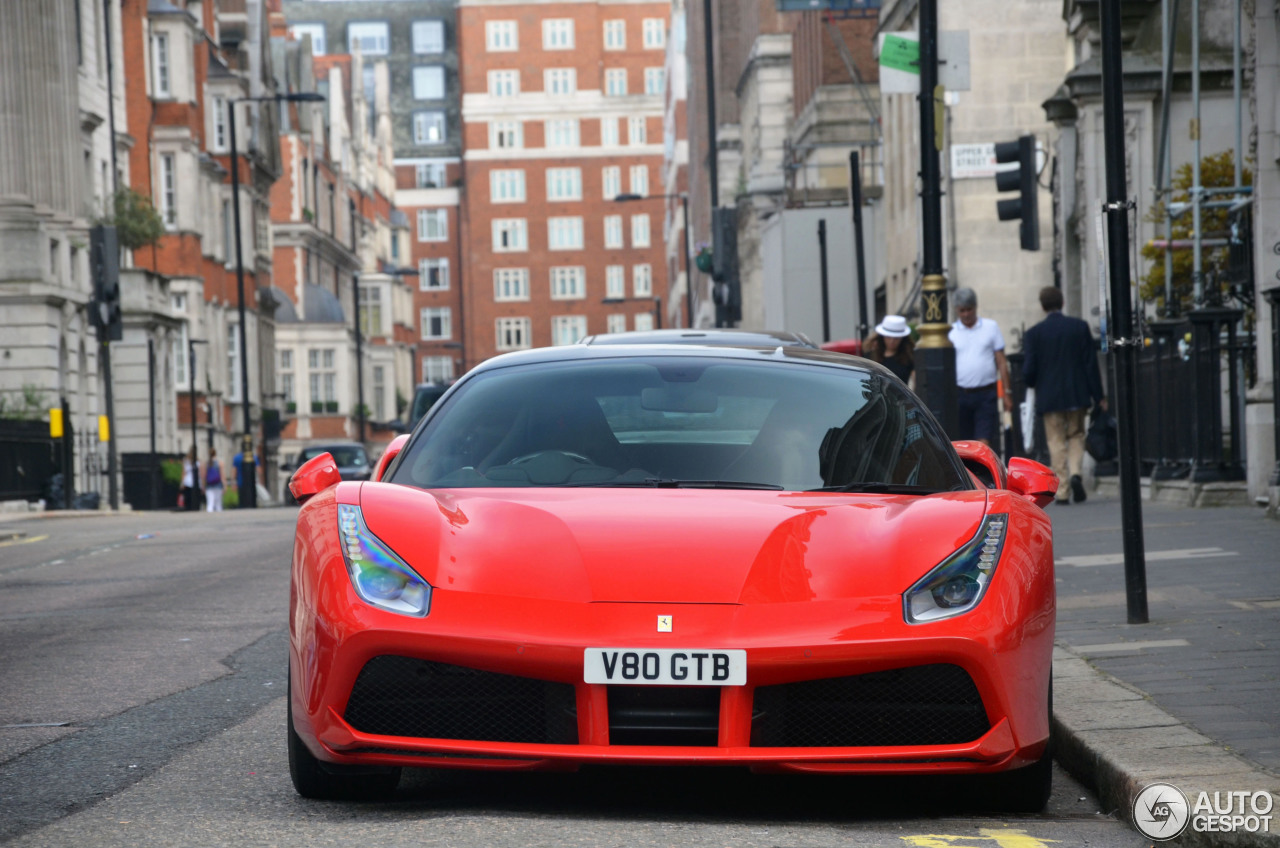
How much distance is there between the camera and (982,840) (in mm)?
4543

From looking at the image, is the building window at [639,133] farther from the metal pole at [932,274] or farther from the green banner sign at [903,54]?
the metal pole at [932,274]

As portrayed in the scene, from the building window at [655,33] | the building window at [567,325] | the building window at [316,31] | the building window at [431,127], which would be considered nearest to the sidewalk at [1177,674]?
the building window at [567,325]

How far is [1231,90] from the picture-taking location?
22.7 meters

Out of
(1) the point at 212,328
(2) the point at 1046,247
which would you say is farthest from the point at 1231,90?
(1) the point at 212,328

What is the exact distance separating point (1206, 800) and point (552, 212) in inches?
5270

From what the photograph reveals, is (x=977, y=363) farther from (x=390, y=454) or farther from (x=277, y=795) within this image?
(x=277, y=795)

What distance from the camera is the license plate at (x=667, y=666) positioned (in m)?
4.52

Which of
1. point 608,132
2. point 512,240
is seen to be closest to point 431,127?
point 512,240

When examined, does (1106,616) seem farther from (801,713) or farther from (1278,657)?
(801,713)

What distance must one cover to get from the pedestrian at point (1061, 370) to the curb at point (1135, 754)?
1069 cm

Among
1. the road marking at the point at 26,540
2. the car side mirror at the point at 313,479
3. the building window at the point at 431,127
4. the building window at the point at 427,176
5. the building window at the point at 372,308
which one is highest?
the building window at the point at 431,127

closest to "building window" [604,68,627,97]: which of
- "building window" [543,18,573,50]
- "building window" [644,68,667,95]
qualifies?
"building window" [644,68,667,95]

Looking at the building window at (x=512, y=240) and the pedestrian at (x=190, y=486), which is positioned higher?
the building window at (x=512, y=240)

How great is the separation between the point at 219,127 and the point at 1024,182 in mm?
55182
